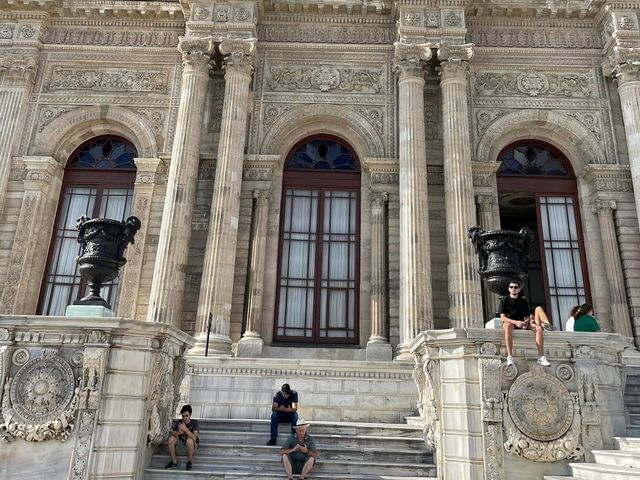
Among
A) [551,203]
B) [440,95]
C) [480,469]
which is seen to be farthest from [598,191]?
[480,469]

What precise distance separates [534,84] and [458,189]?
4.69 metres

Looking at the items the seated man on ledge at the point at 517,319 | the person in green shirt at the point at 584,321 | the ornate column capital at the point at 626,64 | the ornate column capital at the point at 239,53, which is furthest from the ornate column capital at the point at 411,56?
the person in green shirt at the point at 584,321

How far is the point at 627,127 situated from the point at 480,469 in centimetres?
1162

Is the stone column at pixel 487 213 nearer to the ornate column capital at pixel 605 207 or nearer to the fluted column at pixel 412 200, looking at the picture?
the fluted column at pixel 412 200

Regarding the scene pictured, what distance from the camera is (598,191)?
14320 millimetres

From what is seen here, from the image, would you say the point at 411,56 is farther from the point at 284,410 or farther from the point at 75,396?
the point at 75,396

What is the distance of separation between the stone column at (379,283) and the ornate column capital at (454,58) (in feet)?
12.2

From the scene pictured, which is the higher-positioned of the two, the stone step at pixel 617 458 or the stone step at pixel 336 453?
the stone step at pixel 617 458

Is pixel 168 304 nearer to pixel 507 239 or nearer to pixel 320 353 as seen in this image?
pixel 320 353

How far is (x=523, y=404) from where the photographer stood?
6715 mm

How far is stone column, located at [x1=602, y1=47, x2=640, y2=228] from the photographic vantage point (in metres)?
14.1

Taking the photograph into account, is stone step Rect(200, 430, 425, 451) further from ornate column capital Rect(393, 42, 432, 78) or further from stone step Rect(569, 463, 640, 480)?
ornate column capital Rect(393, 42, 432, 78)

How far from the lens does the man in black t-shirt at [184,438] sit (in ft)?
24.3

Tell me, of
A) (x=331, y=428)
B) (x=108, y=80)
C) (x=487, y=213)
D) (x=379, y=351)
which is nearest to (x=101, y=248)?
(x=331, y=428)
